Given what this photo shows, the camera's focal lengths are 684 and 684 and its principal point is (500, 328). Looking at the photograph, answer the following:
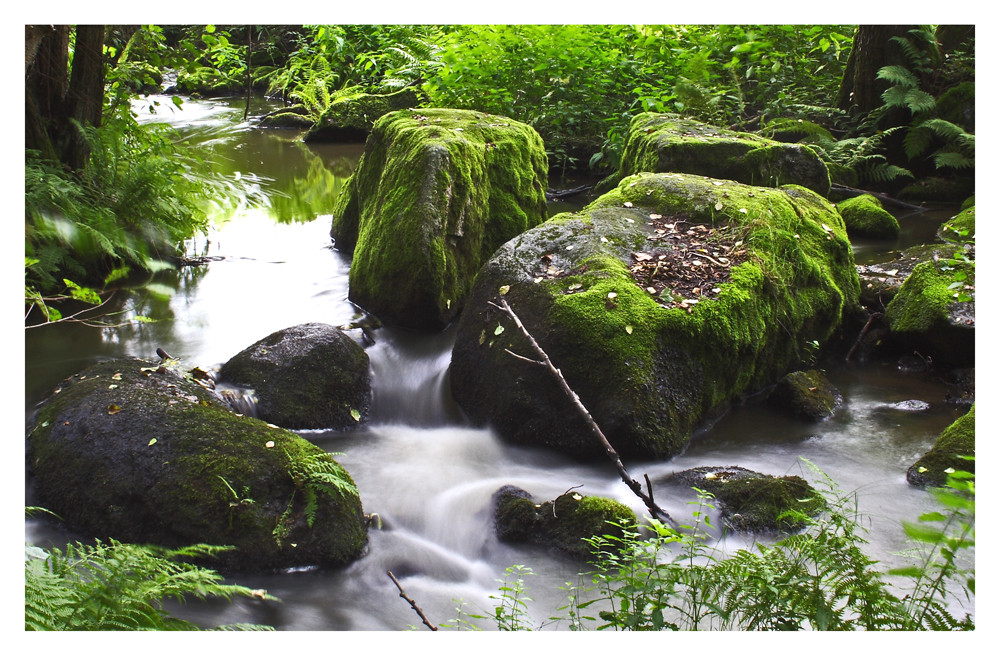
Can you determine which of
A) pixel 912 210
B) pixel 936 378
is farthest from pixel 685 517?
pixel 912 210

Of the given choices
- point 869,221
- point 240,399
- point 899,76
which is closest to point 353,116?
point 899,76

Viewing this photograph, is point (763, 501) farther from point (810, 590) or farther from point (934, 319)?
point (934, 319)

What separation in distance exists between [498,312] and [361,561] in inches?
75.9

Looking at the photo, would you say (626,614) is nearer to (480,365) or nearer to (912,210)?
(480,365)

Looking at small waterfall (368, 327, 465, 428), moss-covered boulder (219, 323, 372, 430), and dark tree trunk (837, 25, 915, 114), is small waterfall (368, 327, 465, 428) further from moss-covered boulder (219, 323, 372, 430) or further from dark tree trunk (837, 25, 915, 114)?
dark tree trunk (837, 25, 915, 114)

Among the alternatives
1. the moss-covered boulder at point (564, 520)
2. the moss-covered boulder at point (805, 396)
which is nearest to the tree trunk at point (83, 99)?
the moss-covered boulder at point (564, 520)

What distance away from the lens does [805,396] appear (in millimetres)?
4500

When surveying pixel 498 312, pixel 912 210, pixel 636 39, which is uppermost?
pixel 636 39

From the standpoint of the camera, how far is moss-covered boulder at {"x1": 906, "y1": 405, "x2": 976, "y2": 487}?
3.56 m

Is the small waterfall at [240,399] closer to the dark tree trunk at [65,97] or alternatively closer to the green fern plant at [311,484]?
the green fern plant at [311,484]

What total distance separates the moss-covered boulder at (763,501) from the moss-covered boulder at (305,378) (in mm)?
2394

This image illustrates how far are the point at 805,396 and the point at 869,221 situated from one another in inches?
166
